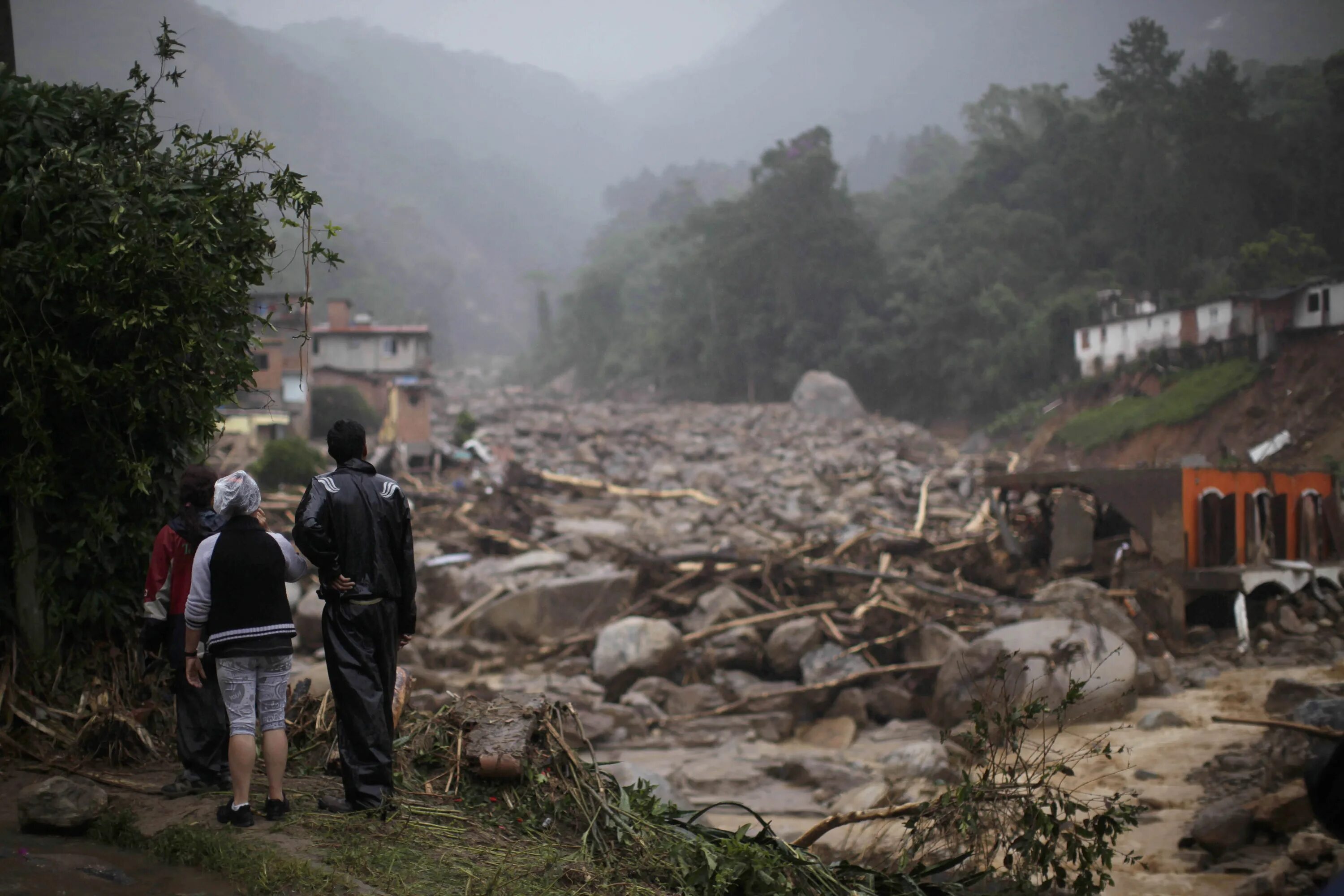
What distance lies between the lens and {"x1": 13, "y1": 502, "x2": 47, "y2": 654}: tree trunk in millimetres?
4527

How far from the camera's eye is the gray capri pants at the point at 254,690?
3848 millimetres

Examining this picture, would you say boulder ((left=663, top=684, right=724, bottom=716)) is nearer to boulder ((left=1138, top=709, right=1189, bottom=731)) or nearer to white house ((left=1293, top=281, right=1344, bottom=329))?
boulder ((left=1138, top=709, right=1189, bottom=731))

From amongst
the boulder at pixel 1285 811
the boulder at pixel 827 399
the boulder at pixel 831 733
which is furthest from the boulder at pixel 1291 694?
the boulder at pixel 827 399

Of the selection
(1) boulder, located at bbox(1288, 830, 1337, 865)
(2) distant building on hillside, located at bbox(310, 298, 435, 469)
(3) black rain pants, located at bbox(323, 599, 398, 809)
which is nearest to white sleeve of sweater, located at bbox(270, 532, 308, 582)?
(3) black rain pants, located at bbox(323, 599, 398, 809)

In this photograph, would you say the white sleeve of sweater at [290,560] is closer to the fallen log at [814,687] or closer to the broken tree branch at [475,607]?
the fallen log at [814,687]

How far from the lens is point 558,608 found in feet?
41.4

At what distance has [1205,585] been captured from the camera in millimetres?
10531

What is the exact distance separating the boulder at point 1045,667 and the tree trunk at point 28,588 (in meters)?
6.41

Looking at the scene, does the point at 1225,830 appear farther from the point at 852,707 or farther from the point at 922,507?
the point at 922,507

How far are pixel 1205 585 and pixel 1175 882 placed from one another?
618 centimetres

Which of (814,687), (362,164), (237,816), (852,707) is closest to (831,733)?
(852,707)

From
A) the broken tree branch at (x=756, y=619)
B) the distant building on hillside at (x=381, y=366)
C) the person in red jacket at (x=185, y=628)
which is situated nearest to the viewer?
the person in red jacket at (x=185, y=628)

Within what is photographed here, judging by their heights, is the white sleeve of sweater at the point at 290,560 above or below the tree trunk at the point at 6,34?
below

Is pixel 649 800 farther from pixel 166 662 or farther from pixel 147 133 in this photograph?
pixel 147 133
